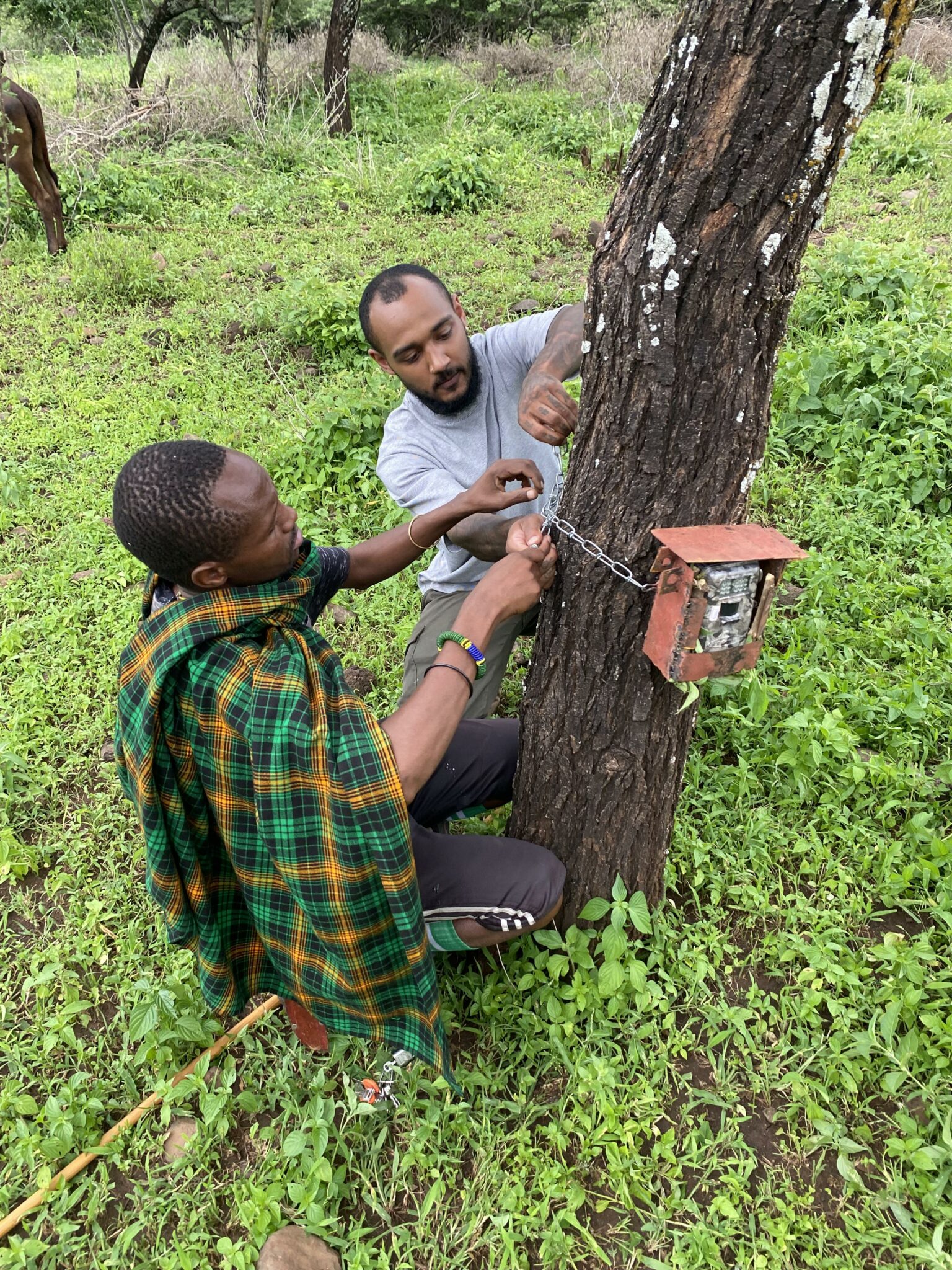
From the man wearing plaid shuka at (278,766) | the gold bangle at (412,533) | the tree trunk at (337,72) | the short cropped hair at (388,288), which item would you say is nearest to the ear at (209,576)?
the man wearing plaid shuka at (278,766)

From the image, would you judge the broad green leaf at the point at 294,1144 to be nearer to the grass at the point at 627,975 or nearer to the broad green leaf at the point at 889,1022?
the grass at the point at 627,975

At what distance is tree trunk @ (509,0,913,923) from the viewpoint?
1261 mm

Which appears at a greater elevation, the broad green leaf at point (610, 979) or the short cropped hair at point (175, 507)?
the short cropped hair at point (175, 507)

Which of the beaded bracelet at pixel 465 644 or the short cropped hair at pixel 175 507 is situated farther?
the beaded bracelet at pixel 465 644

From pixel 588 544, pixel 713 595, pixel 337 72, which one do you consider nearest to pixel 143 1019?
pixel 588 544

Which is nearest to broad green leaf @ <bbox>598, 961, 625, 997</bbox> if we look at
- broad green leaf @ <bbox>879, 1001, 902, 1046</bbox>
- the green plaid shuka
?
the green plaid shuka

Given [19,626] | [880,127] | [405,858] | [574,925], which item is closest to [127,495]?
[405,858]

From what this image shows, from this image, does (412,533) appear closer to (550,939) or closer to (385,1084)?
(550,939)

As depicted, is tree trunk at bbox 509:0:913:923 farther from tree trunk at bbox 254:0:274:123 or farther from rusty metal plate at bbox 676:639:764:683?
tree trunk at bbox 254:0:274:123

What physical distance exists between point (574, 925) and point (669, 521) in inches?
45.2

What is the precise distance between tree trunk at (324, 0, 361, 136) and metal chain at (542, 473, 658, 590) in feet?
30.7

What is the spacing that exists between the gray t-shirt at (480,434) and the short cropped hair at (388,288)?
9.6 inches

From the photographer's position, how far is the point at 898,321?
4195 mm

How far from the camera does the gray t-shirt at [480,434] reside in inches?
101
